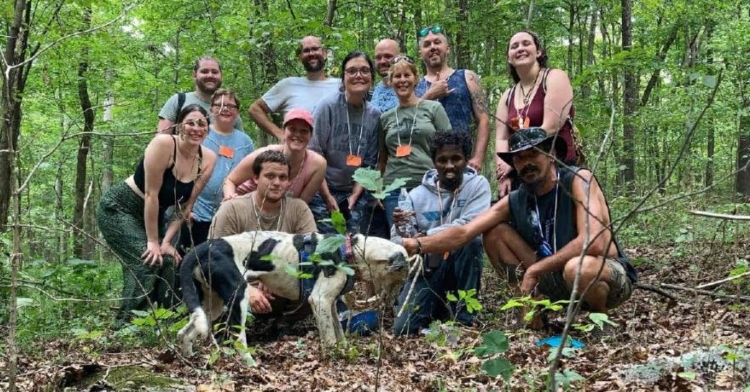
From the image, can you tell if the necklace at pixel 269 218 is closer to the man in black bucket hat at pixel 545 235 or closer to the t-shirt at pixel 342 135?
the t-shirt at pixel 342 135

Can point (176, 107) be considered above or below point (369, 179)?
above

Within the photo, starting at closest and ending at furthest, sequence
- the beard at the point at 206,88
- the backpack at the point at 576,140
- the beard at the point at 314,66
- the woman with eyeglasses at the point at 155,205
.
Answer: the backpack at the point at 576,140
the woman with eyeglasses at the point at 155,205
the beard at the point at 206,88
the beard at the point at 314,66

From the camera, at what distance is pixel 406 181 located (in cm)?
571

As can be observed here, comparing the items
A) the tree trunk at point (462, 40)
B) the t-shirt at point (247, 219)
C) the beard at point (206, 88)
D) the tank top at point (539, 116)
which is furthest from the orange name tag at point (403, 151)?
the tree trunk at point (462, 40)

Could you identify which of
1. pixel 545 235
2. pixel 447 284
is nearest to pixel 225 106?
pixel 447 284

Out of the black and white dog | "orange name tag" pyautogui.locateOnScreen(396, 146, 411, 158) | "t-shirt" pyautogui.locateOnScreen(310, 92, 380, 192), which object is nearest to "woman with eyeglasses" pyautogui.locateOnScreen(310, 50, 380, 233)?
"t-shirt" pyautogui.locateOnScreen(310, 92, 380, 192)

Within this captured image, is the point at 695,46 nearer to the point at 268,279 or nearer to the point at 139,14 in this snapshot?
the point at 139,14

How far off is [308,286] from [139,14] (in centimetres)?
1146

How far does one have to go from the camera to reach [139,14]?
46.8ft

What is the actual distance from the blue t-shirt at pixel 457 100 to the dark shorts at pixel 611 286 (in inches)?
74.8

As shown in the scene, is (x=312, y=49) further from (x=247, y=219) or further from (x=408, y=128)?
(x=247, y=219)

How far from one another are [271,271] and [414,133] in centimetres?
190

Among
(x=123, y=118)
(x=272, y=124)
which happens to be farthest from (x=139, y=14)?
(x=272, y=124)

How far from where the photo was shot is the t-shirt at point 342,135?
5.98 metres
